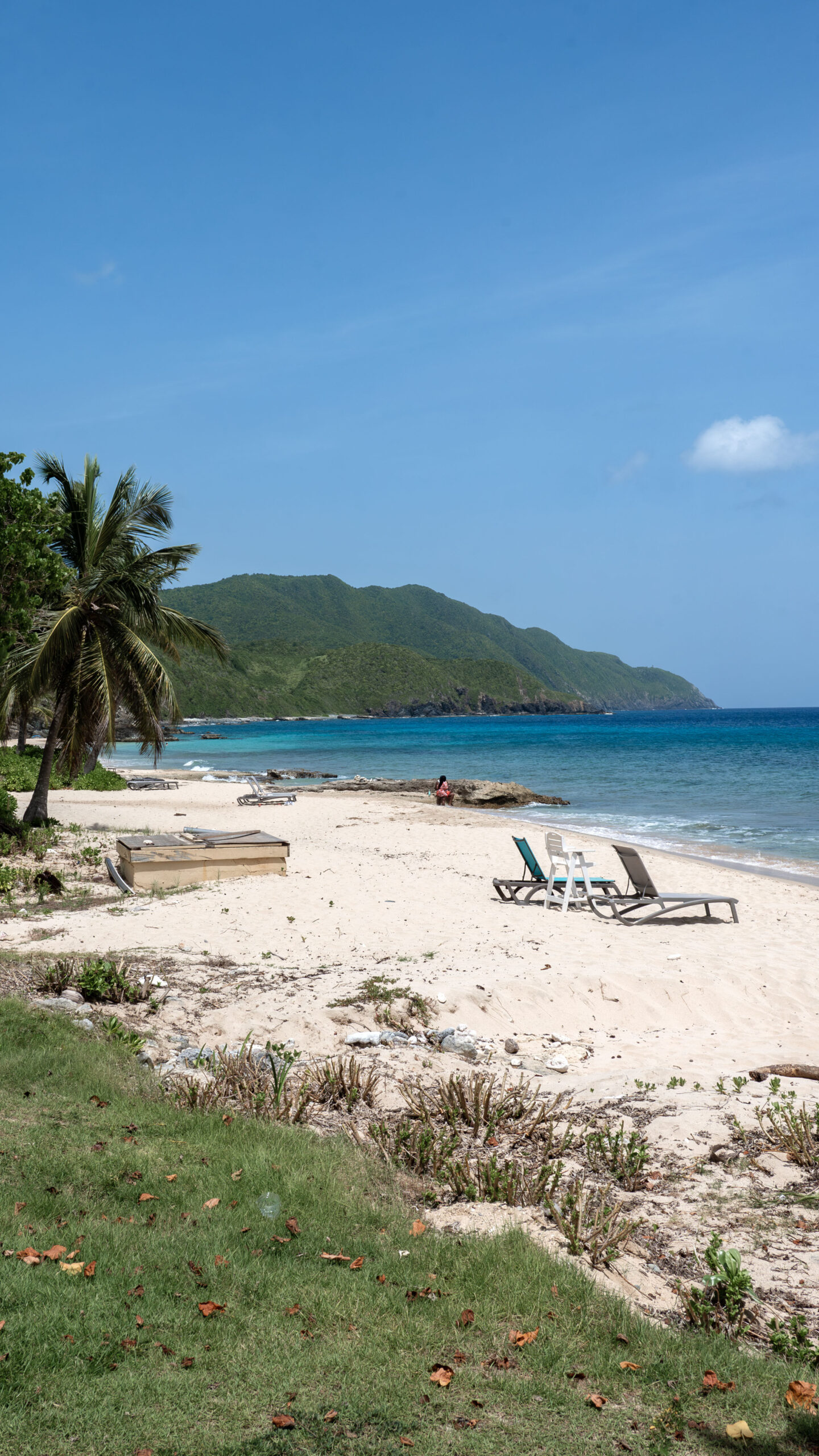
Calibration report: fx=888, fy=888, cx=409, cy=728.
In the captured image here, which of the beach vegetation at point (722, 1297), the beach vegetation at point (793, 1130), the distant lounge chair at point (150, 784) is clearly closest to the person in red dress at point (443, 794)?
the distant lounge chair at point (150, 784)

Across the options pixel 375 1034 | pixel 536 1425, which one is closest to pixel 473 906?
pixel 375 1034

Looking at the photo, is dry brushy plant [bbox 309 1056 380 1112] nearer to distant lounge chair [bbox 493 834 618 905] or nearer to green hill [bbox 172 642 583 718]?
distant lounge chair [bbox 493 834 618 905]

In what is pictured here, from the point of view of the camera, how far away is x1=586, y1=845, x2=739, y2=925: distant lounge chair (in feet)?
36.5

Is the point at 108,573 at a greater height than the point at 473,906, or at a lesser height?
greater

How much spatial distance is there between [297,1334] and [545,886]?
952cm

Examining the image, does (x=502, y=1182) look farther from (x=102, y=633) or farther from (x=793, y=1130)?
(x=102, y=633)

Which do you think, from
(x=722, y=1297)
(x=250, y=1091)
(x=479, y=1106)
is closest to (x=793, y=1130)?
(x=722, y=1297)

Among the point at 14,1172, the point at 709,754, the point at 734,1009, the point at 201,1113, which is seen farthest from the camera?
the point at 709,754

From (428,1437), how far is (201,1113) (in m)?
2.63

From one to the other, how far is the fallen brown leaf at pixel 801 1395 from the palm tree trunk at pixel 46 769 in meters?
16.3

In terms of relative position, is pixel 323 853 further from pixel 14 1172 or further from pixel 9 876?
pixel 14 1172

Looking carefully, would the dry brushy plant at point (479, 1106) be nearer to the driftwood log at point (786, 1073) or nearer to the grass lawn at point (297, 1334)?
the grass lawn at point (297, 1334)

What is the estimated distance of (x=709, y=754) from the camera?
2148 inches

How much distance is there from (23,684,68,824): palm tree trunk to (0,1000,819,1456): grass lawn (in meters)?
13.8
